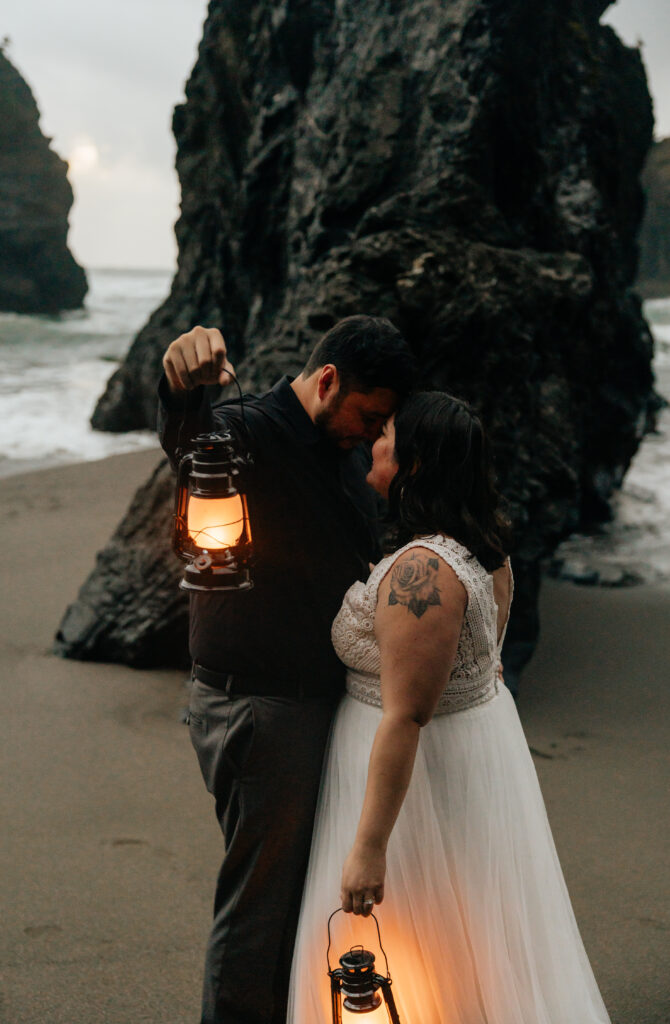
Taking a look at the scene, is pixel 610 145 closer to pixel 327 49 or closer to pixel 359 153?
pixel 327 49

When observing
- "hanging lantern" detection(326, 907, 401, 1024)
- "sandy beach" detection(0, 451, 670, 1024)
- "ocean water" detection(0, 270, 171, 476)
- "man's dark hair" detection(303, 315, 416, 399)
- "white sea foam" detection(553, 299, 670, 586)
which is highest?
"man's dark hair" detection(303, 315, 416, 399)

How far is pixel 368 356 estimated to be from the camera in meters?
2.65

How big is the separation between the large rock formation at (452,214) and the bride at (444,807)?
3060mm

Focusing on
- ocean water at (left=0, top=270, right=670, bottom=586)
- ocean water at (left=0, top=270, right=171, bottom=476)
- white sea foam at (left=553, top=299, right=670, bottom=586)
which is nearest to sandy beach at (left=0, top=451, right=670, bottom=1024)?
white sea foam at (left=553, top=299, right=670, bottom=586)

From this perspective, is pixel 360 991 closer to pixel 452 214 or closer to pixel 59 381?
pixel 452 214

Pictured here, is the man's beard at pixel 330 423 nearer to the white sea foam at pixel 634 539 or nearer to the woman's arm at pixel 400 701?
the woman's arm at pixel 400 701

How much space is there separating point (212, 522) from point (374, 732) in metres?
→ 0.72

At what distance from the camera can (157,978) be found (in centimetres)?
323

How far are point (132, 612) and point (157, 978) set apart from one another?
9.69ft

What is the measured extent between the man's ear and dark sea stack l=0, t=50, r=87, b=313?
54.9 metres

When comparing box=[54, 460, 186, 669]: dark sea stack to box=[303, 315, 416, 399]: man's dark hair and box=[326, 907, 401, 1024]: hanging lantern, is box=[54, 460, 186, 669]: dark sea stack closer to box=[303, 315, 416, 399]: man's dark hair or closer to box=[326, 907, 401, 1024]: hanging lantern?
box=[303, 315, 416, 399]: man's dark hair

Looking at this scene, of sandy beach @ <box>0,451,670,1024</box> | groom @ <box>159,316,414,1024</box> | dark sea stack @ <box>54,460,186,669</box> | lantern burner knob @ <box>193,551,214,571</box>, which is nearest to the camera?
lantern burner knob @ <box>193,551,214,571</box>

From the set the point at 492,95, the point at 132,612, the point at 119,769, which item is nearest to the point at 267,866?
the point at 119,769

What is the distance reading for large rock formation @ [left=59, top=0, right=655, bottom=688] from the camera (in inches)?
211
